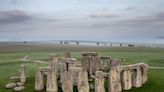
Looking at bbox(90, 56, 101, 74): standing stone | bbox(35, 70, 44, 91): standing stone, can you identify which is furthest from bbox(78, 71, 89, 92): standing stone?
bbox(90, 56, 101, 74): standing stone

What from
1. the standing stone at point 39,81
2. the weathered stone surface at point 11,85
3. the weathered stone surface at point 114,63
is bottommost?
the weathered stone surface at point 11,85

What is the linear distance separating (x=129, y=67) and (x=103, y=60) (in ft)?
41.9

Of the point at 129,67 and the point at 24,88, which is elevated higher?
the point at 129,67

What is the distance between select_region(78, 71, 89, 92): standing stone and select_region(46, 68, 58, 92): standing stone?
307 centimetres

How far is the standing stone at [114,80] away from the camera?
35062mm

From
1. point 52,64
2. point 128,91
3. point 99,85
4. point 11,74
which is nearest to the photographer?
point 99,85

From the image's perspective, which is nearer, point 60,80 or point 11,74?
point 60,80

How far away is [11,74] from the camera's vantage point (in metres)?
46.7

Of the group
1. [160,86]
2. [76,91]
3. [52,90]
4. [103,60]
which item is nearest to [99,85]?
[76,91]

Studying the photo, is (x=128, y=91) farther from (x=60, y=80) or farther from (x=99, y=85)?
(x=60, y=80)

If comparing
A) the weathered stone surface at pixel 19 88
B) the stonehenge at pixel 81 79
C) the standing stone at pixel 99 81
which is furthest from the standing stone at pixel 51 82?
the standing stone at pixel 99 81

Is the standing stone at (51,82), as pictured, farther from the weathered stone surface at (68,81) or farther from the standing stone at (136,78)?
the standing stone at (136,78)

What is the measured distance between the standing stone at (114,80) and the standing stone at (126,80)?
4.18 ft

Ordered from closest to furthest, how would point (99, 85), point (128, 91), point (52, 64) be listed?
point (99, 85), point (128, 91), point (52, 64)
